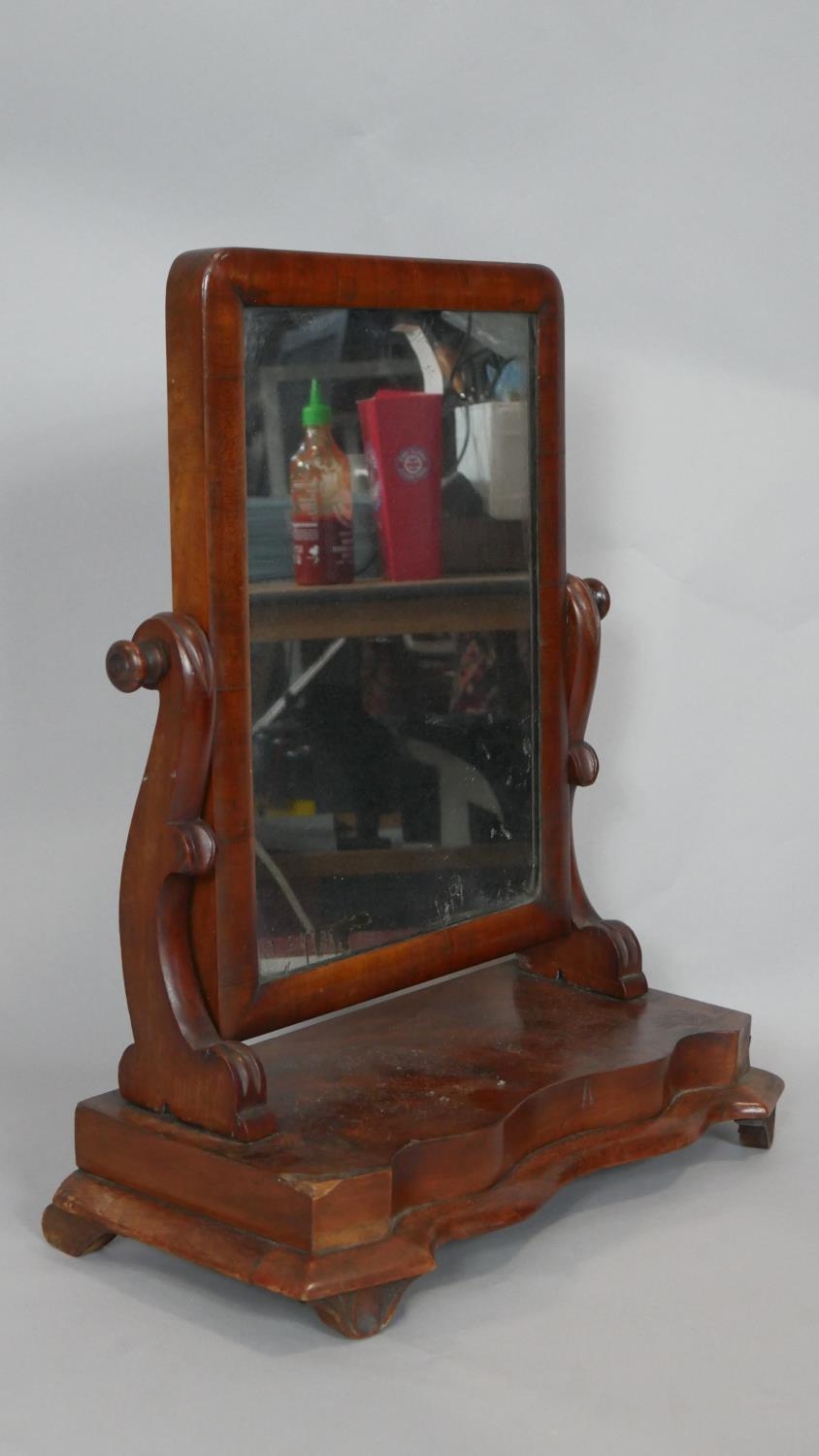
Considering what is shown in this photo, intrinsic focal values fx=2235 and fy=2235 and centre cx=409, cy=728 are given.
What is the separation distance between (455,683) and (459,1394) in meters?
0.72

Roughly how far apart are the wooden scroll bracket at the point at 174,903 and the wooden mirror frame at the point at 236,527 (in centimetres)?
2

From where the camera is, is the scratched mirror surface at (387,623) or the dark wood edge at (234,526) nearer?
the dark wood edge at (234,526)

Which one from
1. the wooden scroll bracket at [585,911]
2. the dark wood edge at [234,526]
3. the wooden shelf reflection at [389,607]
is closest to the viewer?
the dark wood edge at [234,526]

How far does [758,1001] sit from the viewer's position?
2836mm

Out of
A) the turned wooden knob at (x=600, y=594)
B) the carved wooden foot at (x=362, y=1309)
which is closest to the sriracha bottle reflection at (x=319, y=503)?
the turned wooden knob at (x=600, y=594)

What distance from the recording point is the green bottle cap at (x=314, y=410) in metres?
2.05

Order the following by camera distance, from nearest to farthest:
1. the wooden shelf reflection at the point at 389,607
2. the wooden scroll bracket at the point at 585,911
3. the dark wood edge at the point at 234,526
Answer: the dark wood edge at the point at 234,526, the wooden shelf reflection at the point at 389,607, the wooden scroll bracket at the point at 585,911

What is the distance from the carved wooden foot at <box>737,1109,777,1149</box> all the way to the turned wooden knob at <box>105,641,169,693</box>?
2.78ft

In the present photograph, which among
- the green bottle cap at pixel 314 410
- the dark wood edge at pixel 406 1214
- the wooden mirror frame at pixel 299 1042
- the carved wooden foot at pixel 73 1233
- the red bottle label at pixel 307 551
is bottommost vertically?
the carved wooden foot at pixel 73 1233

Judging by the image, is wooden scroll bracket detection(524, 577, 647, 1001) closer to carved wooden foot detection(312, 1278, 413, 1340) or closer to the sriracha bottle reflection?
the sriracha bottle reflection

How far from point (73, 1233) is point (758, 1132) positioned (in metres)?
0.73

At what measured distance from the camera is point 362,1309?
1.96 meters

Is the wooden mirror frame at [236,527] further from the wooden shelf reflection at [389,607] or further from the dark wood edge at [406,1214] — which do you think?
the dark wood edge at [406,1214]

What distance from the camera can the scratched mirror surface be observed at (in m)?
2.04
